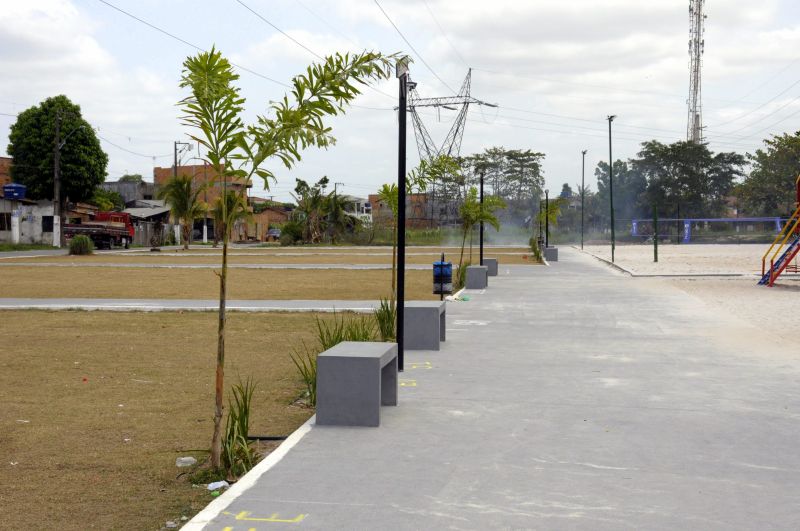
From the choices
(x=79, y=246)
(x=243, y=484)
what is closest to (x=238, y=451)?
(x=243, y=484)

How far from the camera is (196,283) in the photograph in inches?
1107

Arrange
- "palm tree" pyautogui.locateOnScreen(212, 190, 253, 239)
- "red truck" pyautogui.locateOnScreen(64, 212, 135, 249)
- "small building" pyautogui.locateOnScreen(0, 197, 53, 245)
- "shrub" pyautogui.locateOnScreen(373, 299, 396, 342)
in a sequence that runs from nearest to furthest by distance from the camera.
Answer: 1. "palm tree" pyautogui.locateOnScreen(212, 190, 253, 239)
2. "shrub" pyautogui.locateOnScreen(373, 299, 396, 342)
3. "red truck" pyautogui.locateOnScreen(64, 212, 135, 249)
4. "small building" pyautogui.locateOnScreen(0, 197, 53, 245)

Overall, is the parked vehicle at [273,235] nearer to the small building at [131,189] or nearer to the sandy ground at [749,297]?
the small building at [131,189]

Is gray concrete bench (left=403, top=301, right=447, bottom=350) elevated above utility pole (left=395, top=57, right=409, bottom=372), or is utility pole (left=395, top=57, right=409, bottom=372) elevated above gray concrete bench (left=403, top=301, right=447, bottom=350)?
utility pole (left=395, top=57, right=409, bottom=372)

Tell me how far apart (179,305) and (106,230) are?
4922 cm

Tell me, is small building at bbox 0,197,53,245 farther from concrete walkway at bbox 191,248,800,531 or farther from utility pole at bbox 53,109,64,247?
concrete walkway at bbox 191,248,800,531

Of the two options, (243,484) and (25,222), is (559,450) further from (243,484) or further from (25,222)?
(25,222)

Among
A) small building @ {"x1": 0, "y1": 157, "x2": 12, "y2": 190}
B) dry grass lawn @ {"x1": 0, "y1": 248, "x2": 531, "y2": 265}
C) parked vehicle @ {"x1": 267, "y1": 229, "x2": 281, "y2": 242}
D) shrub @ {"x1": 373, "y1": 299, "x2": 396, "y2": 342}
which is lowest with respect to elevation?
shrub @ {"x1": 373, "y1": 299, "x2": 396, "y2": 342}

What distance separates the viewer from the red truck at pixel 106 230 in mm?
64312

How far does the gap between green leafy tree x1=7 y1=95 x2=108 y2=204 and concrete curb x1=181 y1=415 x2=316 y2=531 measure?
66782 mm

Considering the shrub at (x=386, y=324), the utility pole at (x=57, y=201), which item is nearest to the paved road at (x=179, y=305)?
the shrub at (x=386, y=324)

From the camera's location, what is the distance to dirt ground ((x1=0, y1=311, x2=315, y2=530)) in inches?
226

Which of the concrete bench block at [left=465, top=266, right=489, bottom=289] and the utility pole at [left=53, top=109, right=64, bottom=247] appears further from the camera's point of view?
the utility pole at [left=53, top=109, right=64, bottom=247]

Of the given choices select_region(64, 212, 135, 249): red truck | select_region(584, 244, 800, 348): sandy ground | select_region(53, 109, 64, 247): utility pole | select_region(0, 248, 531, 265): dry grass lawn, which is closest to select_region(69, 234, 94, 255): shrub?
select_region(0, 248, 531, 265): dry grass lawn
